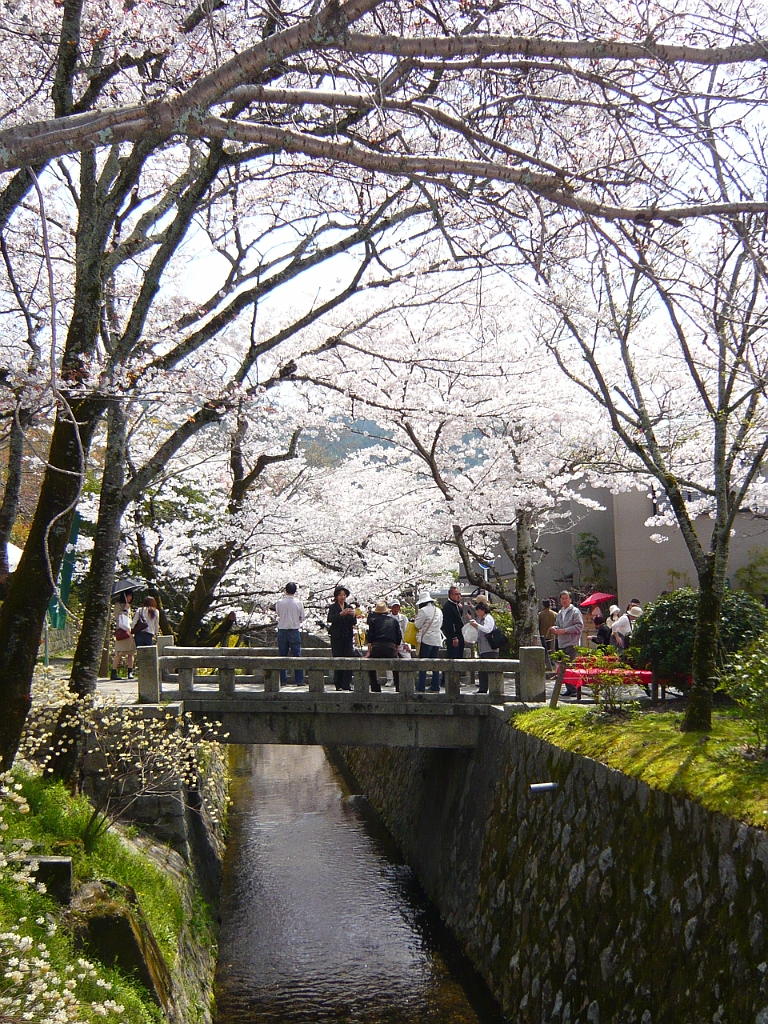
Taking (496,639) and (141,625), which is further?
(141,625)

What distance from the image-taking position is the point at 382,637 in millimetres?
13758

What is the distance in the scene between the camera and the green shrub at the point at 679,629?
11.7 m

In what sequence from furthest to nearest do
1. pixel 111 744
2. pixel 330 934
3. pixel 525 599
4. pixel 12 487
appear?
pixel 525 599, pixel 330 934, pixel 111 744, pixel 12 487

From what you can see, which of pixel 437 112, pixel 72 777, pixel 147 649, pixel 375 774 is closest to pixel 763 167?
pixel 437 112

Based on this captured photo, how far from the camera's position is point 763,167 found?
7930 mm

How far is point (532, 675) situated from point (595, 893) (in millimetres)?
4646

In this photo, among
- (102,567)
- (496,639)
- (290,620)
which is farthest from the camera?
(496,639)

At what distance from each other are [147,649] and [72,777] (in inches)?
146

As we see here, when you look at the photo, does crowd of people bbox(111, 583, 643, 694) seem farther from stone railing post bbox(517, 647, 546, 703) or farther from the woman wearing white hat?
stone railing post bbox(517, 647, 546, 703)

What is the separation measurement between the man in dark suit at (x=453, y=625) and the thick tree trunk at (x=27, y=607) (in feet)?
24.6

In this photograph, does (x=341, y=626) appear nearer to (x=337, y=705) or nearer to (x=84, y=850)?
(x=337, y=705)

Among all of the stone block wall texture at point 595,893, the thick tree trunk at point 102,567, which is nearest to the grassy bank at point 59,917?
the thick tree trunk at point 102,567

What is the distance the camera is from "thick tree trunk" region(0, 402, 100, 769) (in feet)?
24.0

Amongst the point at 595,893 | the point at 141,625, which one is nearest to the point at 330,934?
the point at 595,893
